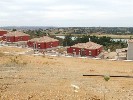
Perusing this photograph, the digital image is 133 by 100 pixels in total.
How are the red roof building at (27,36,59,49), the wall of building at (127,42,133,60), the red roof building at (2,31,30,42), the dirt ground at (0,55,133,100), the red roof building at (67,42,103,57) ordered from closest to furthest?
the dirt ground at (0,55,133,100), the wall of building at (127,42,133,60), the red roof building at (67,42,103,57), the red roof building at (27,36,59,49), the red roof building at (2,31,30,42)

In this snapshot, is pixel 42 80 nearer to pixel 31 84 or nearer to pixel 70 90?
pixel 31 84

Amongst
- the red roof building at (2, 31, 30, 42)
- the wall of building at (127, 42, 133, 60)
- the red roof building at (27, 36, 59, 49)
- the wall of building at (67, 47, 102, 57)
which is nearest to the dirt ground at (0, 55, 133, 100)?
the wall of building at (127, 42, 133, 60)

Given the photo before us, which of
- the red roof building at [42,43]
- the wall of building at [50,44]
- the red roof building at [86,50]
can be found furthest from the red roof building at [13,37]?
the red roof building at [86,50]

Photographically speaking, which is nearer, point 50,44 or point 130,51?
point 130,51

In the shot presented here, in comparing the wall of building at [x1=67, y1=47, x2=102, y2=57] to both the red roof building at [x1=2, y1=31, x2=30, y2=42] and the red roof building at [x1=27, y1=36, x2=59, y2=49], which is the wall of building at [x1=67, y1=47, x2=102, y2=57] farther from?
the red roof building at [x1=2, y1=31, x2=30, y2=42]

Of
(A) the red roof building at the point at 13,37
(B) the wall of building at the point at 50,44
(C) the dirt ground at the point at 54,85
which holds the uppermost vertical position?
(A) the red roof building at the point at 13,37

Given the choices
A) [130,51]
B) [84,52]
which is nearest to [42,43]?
[84,52]

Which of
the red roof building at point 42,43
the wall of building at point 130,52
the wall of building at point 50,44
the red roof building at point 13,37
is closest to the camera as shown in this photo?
the wall of building at point 130,52

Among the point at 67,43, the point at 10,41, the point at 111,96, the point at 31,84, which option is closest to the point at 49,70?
the point at 31,84

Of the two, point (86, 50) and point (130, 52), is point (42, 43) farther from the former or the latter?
point (130, 52)

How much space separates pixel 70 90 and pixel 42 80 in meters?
4.91

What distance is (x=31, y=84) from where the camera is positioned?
23359 mm

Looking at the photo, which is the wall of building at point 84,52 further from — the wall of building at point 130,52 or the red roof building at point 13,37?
the red roof building at point 13,37

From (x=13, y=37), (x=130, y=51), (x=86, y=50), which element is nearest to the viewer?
(x=130, y=51)
